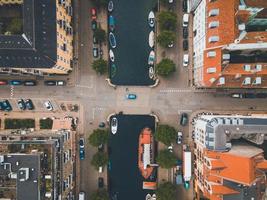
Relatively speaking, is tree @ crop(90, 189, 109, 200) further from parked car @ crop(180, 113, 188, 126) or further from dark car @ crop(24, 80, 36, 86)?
dark car @ crop(24, 80, 36, 86)

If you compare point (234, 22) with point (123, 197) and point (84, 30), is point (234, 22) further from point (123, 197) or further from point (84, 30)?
point (123, 197)

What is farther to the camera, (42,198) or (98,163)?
(98,163)

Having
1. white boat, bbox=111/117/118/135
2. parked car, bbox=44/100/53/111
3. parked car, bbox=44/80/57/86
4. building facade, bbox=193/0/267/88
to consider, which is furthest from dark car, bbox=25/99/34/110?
building facade, bbox=193/0/267/88

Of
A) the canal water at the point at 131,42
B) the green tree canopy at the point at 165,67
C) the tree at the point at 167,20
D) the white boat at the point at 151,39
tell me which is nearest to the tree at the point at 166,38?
the tree at the point at 167,20

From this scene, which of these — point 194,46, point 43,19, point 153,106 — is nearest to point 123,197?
point 153,106

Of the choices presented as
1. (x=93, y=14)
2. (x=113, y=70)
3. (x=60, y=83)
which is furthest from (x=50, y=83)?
(x=93, y=14)
